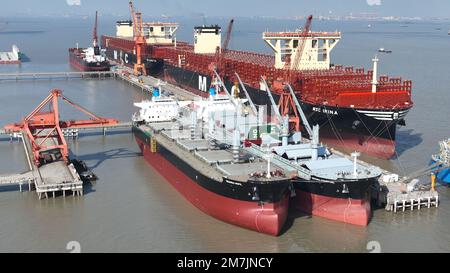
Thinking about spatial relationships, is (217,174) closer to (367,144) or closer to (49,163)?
(49,163)

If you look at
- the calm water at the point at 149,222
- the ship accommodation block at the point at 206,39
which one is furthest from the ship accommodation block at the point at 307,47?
the ship accommodation block at the point at 206,39

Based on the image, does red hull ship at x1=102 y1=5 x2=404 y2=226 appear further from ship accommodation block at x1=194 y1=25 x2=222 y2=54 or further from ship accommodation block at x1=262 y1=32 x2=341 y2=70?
ship accommodation block at x1=194 y1=25 x2=222 y2=54

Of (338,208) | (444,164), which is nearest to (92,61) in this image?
(444,164)

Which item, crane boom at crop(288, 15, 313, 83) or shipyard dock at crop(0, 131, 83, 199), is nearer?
shipyard dock at crop(0, 131, 83, 199)

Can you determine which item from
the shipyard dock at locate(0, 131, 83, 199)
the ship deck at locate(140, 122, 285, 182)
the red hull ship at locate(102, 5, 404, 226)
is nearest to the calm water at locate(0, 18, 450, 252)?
the shipyard dock at locate(0, 131, 83, 199)

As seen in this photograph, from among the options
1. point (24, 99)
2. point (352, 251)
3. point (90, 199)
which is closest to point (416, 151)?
point (352, 251)
